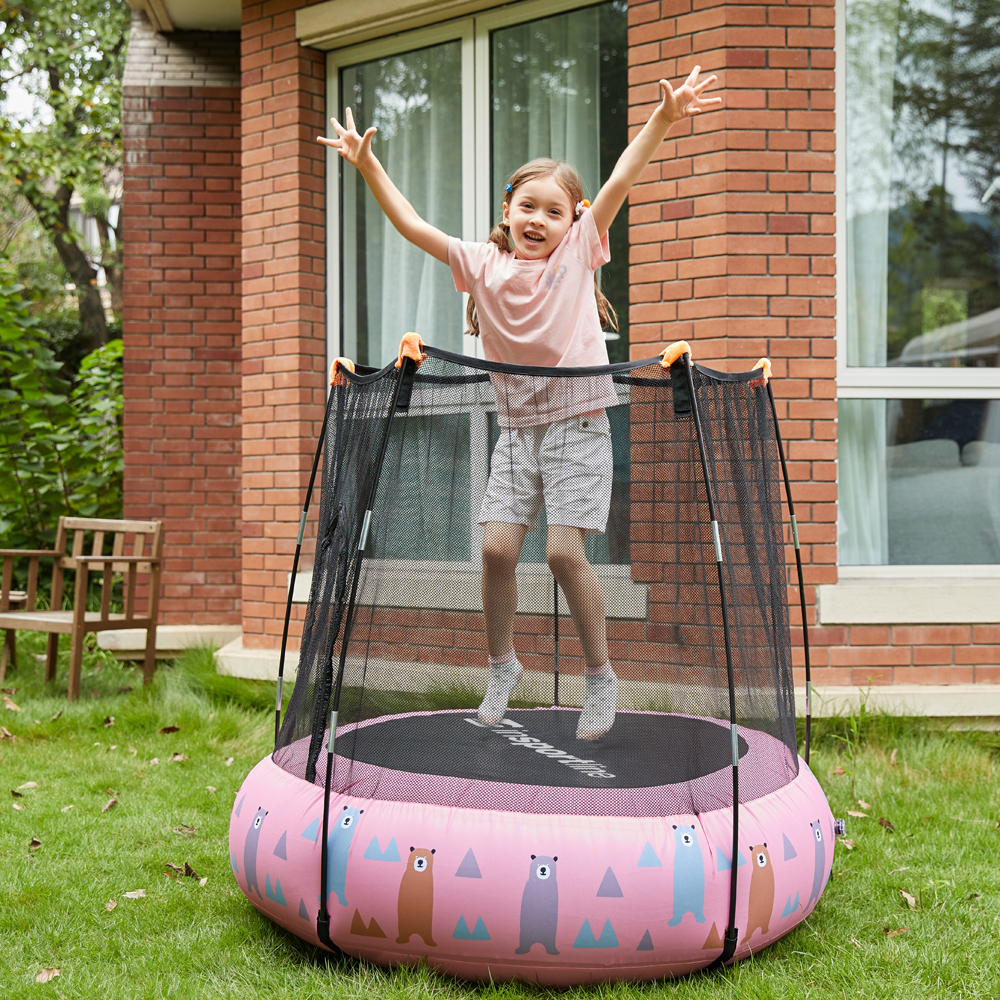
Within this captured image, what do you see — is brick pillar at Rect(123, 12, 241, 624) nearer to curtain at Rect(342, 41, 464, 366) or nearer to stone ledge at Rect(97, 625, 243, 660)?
stone ledge at Rect(97, 625, 243, 660)

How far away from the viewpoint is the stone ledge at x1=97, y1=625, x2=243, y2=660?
19.3 feet

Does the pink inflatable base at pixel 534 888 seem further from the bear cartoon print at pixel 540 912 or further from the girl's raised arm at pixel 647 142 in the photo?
the girl's raised arm at pixel 647 142

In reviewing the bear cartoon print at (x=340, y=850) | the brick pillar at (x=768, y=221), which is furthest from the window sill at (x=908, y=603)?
the bear cartoon print at (x=340, y=850)

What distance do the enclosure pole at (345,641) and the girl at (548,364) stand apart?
0.26 meters

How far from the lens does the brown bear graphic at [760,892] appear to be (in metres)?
2.16

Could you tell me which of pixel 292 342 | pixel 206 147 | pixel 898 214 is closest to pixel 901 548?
pixel 898 214

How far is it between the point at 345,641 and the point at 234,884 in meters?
0.96

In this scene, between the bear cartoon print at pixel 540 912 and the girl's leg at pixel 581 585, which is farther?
the girl's leg at pixel 581 585

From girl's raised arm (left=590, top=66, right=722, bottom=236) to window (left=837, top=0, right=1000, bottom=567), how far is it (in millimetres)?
1938

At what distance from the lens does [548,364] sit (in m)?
2.77

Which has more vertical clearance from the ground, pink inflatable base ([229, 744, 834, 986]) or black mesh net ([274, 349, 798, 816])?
black mesh net ([274, 349, 798, 816])

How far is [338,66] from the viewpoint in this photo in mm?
5258

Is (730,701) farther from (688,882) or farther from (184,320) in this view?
(184,320)

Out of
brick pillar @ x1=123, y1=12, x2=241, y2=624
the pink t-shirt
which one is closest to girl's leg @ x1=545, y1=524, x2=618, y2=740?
the pink t-shirt
